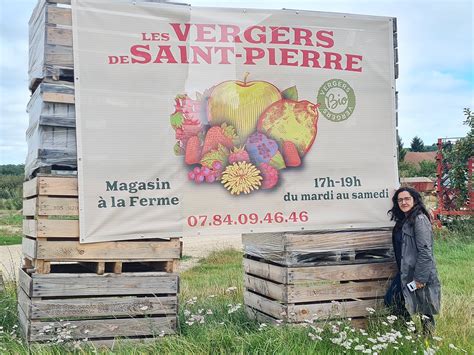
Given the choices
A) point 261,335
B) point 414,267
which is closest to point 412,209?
point 414,267

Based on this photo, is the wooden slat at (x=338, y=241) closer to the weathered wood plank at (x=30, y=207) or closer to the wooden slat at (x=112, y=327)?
the wooden slat at (x=112, y=327)

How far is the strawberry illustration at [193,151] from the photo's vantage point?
18.2 ft

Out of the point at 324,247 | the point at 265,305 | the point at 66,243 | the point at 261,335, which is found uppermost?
the point at 66,243

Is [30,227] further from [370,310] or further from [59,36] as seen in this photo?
[370,310]

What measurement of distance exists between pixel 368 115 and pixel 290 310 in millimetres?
2110

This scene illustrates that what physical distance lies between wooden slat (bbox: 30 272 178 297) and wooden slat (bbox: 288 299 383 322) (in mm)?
1132

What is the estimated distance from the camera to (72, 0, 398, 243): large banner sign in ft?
17.5

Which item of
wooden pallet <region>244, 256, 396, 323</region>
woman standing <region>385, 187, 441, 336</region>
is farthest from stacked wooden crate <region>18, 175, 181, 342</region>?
woman standing <region>385, 187, 441, 336</region>

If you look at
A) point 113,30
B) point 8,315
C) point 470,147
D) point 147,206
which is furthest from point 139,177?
point 470,147

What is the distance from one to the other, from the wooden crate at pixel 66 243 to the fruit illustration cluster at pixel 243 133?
2.39ft

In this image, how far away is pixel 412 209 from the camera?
5758 millimetres

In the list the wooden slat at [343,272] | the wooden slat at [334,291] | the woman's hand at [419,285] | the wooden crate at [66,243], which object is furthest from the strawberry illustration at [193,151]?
the woman's hand at [419,285]

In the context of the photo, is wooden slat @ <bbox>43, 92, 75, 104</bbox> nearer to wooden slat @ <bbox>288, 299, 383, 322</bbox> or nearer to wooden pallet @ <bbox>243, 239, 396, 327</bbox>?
wooden pallet @ <bbox>243, 239, 396, 327</bbox>

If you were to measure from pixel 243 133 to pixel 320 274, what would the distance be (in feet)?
4.92
